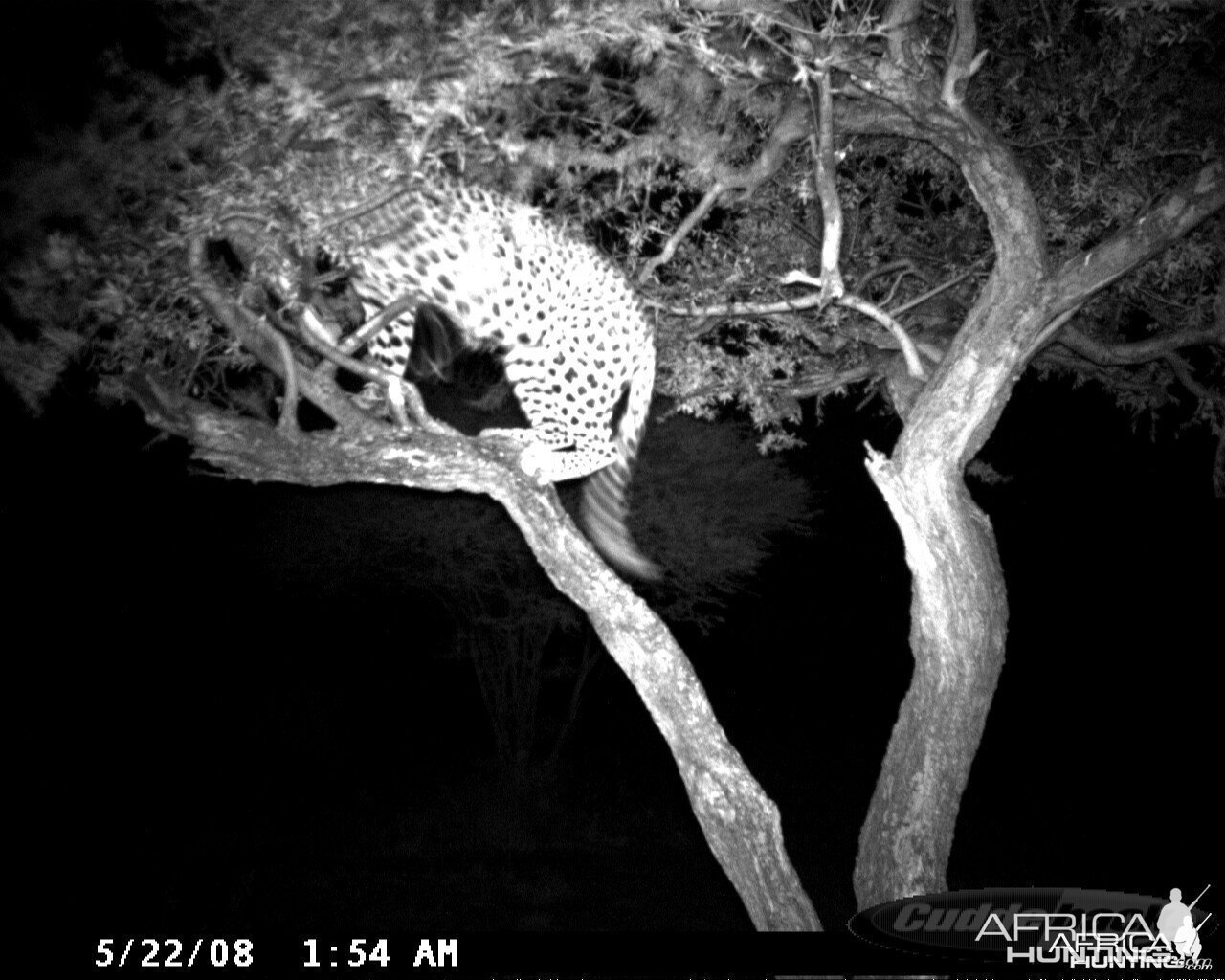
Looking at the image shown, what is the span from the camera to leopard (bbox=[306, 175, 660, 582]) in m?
4.69

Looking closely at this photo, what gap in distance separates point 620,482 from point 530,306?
35.1 inches

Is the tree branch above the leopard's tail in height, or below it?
above

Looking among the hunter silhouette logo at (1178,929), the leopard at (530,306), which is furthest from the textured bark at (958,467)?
the leopard at (530,306)

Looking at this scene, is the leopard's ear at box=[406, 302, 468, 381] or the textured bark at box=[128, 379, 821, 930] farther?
the leopard's ear at box=[406, 302, 468, 381]

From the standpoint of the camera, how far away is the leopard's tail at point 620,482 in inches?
210

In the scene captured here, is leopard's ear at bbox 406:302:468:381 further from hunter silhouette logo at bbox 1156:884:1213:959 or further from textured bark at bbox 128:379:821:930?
hunter silhouette logo at bbox 1156:884:1213:959

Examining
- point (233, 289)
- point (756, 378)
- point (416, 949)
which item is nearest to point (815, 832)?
point (756, 378)

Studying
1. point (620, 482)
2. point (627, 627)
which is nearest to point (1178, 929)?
point (627, 627)

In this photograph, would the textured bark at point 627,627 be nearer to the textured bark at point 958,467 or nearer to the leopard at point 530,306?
the leopard at point 530,306

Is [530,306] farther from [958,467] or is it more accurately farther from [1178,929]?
[1178,929]

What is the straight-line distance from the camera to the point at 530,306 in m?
5.00

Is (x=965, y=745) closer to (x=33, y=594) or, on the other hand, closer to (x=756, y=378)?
(x=756, y=378)

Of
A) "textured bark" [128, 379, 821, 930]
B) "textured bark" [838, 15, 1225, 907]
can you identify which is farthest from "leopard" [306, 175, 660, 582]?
"textured bark" [838, 15, 1225, 907]

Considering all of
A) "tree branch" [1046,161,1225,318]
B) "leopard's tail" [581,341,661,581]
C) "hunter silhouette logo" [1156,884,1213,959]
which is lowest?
"hunter silhouette logo" [1156,884,1213,959]
